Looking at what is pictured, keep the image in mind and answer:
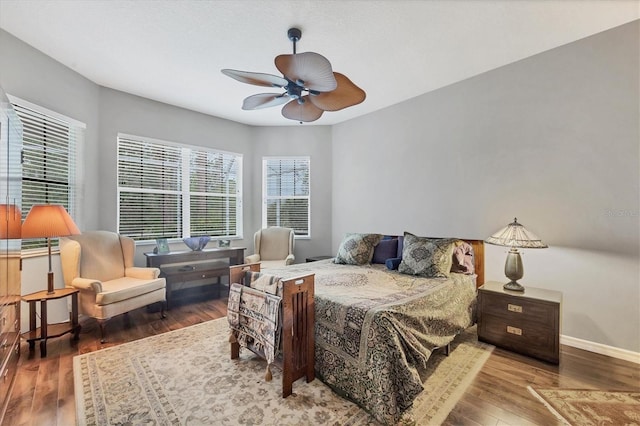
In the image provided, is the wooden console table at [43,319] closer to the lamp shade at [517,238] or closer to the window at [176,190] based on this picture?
the window at [176,190]

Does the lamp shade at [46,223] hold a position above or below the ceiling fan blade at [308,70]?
below

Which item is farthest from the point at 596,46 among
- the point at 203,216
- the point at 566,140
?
the point at 203,216

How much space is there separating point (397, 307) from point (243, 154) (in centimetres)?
410

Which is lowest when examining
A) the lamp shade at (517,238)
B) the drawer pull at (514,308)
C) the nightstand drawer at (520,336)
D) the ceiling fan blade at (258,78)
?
the nightstand drawer at (520,336)

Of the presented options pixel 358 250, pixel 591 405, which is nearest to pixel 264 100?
pixel 358 250

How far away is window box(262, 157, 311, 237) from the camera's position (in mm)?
5180

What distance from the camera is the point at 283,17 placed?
2.28m

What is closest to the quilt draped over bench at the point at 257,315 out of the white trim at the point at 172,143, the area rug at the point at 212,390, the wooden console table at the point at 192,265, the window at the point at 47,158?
the area rug at the point at 212,390

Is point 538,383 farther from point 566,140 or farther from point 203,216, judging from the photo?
point 203,216

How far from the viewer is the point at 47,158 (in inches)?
123

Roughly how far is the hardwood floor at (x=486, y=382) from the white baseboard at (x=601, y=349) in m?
0.07

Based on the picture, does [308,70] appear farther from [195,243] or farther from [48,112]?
[195,243]

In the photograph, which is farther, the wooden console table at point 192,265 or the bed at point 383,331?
the wooden console table at point 192,265

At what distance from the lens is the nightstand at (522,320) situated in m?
2.35
